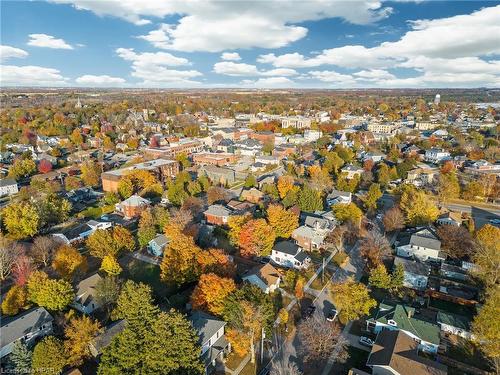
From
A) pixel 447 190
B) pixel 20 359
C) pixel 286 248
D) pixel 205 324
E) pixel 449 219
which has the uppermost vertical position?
pixel 447 190

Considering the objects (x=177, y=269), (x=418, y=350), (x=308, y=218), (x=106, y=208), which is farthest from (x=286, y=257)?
(x=106, y=208)

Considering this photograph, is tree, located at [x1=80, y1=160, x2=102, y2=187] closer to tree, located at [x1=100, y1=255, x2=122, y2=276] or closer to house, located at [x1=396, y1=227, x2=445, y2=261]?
tree, located at [x1=100, y1=255, x2=122, y2=276]

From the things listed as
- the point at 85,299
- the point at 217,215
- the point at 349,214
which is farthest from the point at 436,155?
the point at 85,299

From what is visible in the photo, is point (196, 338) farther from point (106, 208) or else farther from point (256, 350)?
point (106, 208)

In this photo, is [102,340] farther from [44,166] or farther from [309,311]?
[44,166]

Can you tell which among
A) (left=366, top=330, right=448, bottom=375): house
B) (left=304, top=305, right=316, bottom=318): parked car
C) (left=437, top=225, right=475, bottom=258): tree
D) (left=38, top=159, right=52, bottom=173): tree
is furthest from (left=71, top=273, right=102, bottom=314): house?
(left=38, top=159, right=52, bottom=173): tree

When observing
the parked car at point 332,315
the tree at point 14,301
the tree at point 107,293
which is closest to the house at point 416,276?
the parked car at point 332,315
